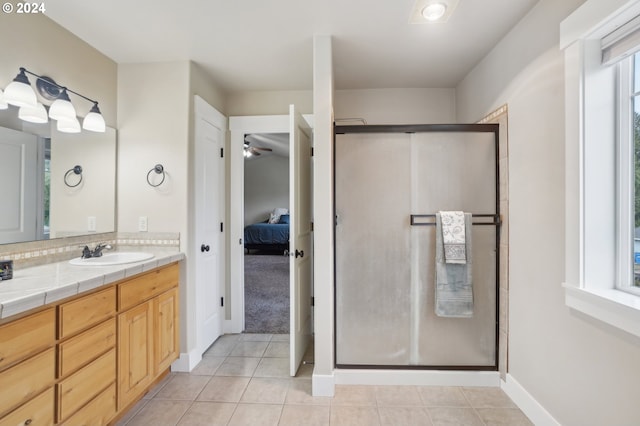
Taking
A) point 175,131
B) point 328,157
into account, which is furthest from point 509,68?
point 175,131

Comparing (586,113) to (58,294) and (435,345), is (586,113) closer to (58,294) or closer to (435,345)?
(435,345)

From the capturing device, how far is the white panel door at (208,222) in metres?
2.55

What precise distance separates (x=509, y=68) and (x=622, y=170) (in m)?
1.05

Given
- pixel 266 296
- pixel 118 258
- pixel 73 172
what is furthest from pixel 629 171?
pixel 266 296

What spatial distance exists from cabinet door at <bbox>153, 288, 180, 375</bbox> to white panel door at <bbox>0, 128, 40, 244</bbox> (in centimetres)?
85

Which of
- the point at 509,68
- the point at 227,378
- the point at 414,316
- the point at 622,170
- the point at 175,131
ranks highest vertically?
the point at 509,68

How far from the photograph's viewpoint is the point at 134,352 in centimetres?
185

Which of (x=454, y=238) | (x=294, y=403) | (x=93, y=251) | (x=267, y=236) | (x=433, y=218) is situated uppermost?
(x=433, y=218)

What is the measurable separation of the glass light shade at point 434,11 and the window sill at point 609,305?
1652mm

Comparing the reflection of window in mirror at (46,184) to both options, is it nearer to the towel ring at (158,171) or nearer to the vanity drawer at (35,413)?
the towel ring at (158,171)

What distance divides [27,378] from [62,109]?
5.10 ft

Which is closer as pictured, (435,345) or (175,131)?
(435,345)

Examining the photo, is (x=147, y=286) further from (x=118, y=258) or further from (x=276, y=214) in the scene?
(x=276, y=214)

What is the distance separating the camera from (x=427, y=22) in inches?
76.0
